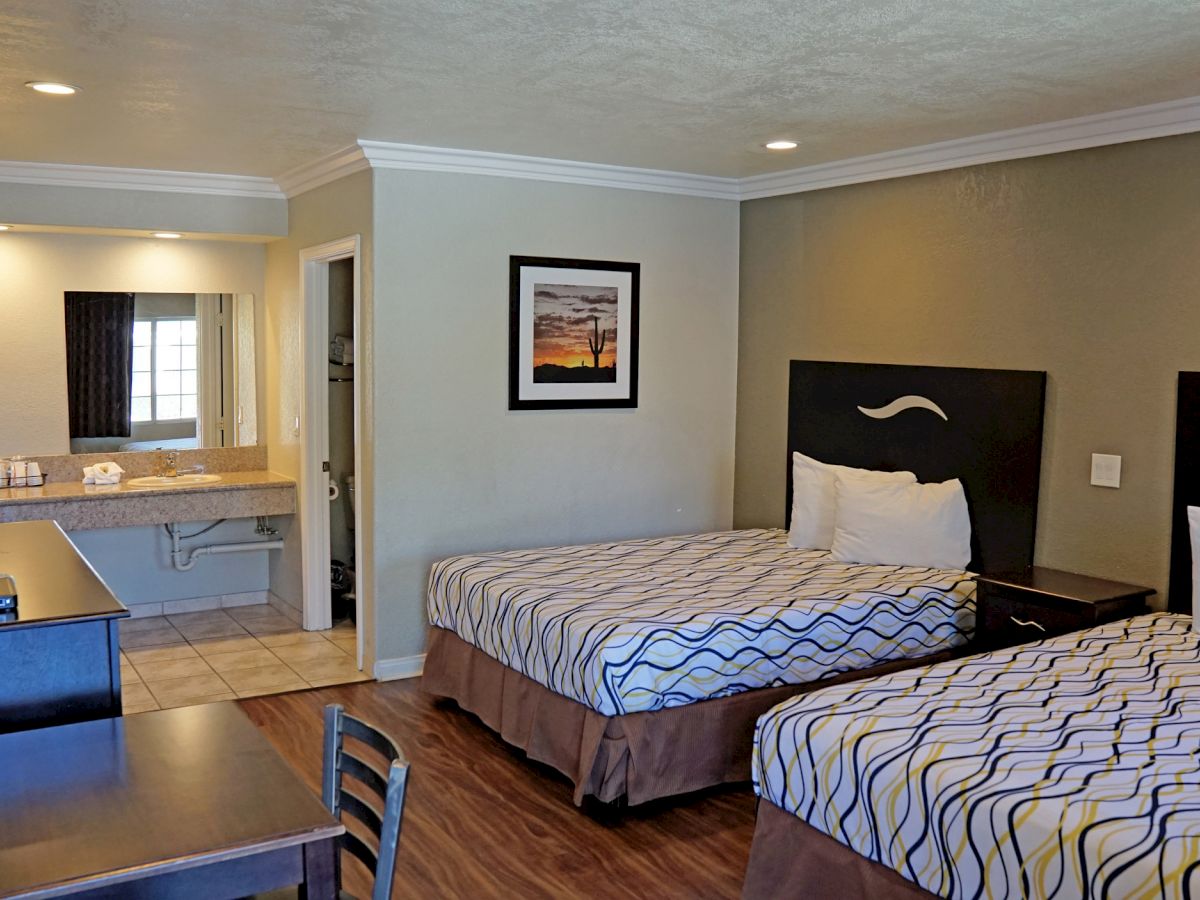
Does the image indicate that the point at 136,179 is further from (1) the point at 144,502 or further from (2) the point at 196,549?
(2) the point at 196,549

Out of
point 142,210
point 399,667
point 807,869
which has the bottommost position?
point 399,667

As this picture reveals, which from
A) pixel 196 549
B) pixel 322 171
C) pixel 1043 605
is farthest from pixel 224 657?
pixel 1043 605

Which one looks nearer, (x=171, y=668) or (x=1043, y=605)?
(x=1043, y=605)

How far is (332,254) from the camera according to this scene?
5164 mm

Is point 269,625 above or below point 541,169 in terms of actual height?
below

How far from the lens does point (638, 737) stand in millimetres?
3520

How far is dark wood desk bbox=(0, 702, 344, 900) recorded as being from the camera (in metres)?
1.59

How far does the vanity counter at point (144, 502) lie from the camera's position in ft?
17.2

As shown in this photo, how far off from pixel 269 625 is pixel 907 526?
347cm

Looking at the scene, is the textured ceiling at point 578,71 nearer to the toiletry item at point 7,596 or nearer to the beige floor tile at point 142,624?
the toiletry item at point 7,596

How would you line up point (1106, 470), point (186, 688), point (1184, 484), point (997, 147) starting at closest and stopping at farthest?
point (1184, 484)
point (1106, 470)
point (997, 147)
point (186, 688)

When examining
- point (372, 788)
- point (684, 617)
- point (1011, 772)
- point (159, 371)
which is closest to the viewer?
point (372, 788)

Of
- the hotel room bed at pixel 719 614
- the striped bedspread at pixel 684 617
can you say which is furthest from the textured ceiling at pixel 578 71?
the striped bedspread at pixel 684 617

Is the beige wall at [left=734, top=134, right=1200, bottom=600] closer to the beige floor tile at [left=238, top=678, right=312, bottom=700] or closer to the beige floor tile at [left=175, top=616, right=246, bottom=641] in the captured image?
the beige floor tile at [left=238, top=678, right=312, bottom=700]
